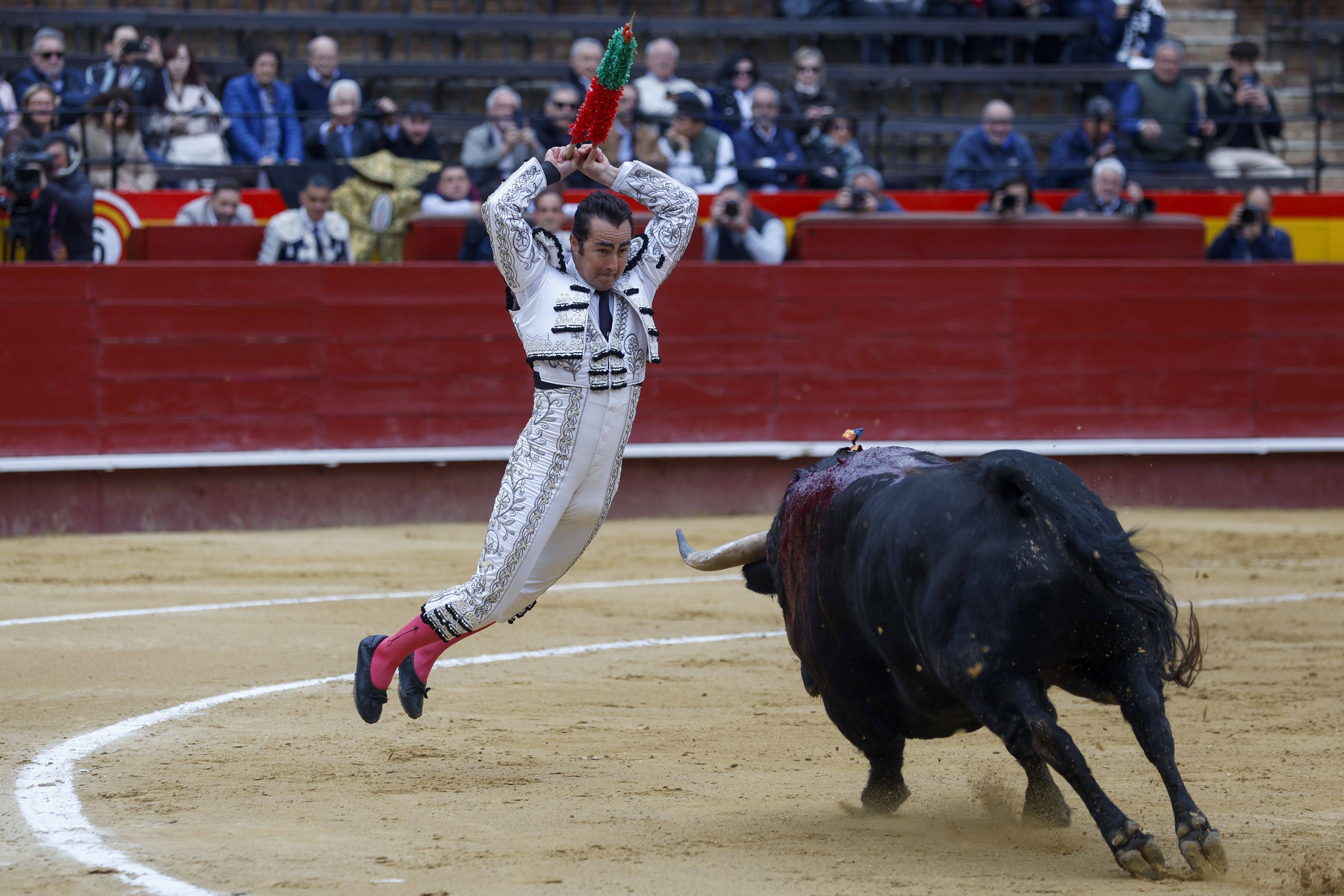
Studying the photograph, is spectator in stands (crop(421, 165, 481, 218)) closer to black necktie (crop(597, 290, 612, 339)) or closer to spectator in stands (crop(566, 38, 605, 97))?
spectator in stands (crop(566, 38, 605, 97))

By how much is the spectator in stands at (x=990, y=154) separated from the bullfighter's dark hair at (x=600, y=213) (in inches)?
261

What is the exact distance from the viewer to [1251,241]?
900cm

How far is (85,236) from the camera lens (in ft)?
26.1

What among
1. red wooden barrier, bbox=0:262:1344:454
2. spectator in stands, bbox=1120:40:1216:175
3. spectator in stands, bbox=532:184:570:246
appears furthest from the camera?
spectator in stands, bbox=1120:40:1216:175

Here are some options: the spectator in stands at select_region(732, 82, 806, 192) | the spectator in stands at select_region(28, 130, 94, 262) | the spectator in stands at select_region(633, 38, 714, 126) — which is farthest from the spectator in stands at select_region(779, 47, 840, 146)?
the spectator in stands at select_region(28, 130, 94, 262)

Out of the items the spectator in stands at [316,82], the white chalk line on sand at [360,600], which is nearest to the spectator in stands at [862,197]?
the white chalk line on sand at [360,600]

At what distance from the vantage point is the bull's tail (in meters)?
2.67

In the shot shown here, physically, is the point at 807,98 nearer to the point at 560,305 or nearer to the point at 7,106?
the point at 7,106

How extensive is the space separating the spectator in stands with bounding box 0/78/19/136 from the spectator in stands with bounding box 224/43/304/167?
1.15 m

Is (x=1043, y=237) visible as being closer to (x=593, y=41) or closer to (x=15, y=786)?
(x=593, y=41)

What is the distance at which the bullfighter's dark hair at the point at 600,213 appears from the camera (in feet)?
11.2

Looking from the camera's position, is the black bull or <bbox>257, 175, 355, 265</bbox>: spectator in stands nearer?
the black bull

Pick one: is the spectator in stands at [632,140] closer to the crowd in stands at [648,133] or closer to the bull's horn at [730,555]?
the crowd in stands at [648,133]

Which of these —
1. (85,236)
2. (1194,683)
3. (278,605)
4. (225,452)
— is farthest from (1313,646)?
(85,236)
